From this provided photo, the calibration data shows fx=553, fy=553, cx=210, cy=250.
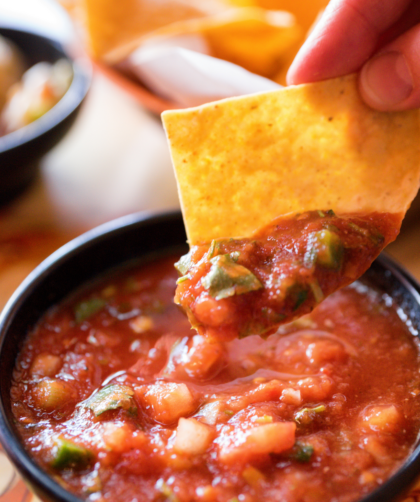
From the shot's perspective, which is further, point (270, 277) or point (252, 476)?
point (270, 277)

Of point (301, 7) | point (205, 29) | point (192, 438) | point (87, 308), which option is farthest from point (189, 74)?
point (192, 438)

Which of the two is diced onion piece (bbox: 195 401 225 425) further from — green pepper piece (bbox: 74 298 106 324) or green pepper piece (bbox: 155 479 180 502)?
green pepper piece (bbox: 74 298 106 324)

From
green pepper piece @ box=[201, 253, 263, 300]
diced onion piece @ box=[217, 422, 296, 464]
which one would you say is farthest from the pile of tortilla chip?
diced onion piece @ box=[217, 422, 296, 464]

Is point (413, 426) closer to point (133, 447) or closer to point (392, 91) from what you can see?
point (133, 447)

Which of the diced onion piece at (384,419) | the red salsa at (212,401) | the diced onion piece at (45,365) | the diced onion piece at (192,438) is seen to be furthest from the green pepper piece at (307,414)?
the diced onion piece at (45,365)

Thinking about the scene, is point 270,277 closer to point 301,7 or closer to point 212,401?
point 212,401

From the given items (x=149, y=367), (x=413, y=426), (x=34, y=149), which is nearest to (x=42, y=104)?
(x=34, y=149)

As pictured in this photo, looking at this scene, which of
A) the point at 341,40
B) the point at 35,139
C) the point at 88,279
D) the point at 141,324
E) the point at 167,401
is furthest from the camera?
the point at 35,139
